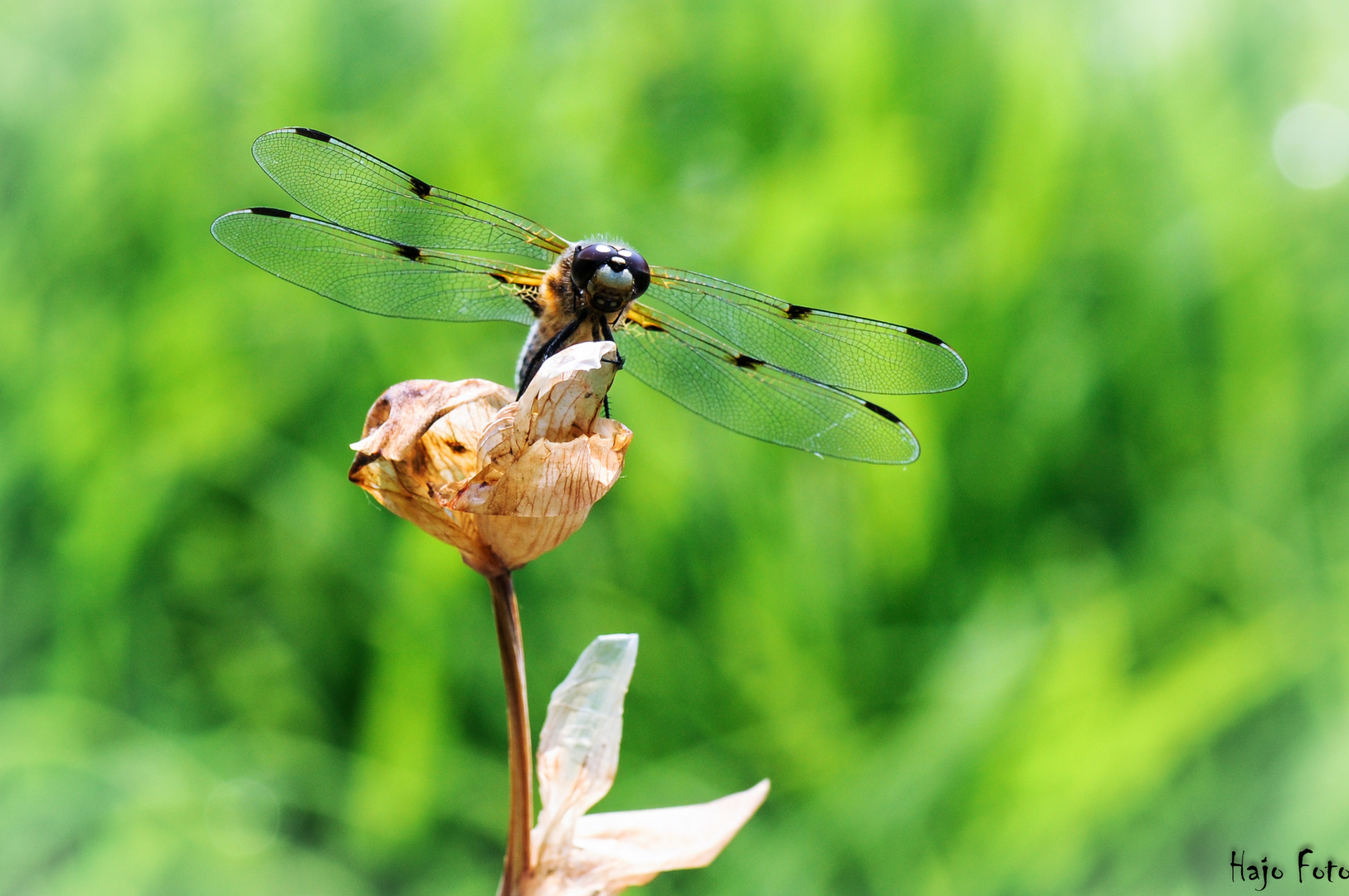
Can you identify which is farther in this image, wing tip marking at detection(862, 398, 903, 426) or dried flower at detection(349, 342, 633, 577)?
wing tip marking at detection(862, 398, 903, 426)

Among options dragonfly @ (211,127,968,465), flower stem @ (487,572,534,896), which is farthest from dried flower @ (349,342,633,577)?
dragonfly @ (211,127,968,465)

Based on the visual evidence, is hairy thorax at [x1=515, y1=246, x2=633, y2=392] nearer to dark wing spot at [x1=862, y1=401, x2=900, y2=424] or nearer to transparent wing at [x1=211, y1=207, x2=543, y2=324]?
transparent wing at [x1=211, y1=207, x2=543, y2=324]

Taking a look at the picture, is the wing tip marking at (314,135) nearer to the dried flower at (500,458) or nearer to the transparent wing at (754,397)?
the transparent wing at (754,397)

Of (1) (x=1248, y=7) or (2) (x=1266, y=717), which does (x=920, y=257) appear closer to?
(2) (x=1266, y=717)

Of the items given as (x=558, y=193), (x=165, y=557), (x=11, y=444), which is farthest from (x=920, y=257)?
(x=11, y=444)

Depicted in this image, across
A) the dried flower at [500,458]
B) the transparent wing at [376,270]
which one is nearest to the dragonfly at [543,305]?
the transparent wing at [376,270]

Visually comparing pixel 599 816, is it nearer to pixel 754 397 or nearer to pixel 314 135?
pixel 754 397

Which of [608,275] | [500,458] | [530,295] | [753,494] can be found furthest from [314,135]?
[753,494]
